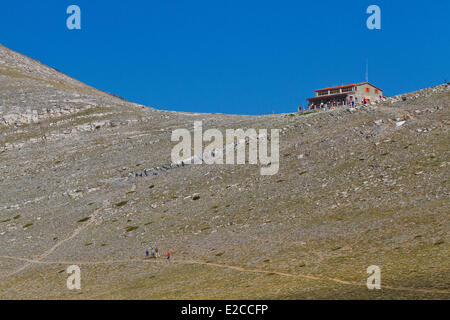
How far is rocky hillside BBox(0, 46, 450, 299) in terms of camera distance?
3481 centimetres

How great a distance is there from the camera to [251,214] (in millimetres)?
54375

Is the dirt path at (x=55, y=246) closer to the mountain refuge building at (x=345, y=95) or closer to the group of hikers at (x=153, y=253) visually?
the group of hikers at (x=153, y=253)

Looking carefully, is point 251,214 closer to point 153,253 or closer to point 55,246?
point 153,253

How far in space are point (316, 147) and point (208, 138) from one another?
29.0 metres

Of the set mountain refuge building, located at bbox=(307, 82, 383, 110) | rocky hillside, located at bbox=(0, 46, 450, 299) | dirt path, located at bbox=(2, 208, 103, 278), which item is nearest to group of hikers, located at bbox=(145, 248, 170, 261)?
rocky hillside, located at bbox=(0, 46, 450, 299)

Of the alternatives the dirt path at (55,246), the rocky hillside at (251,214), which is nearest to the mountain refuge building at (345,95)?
the rocky hillside at (251,214)

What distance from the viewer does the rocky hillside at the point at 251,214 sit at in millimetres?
34812

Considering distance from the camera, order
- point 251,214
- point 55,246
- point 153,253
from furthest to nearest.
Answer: point 55,246, point 251,214, point 153,253

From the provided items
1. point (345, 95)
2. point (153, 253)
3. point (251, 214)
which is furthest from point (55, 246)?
point (345, 95)

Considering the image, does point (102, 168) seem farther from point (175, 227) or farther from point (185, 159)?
point (175, 227)
